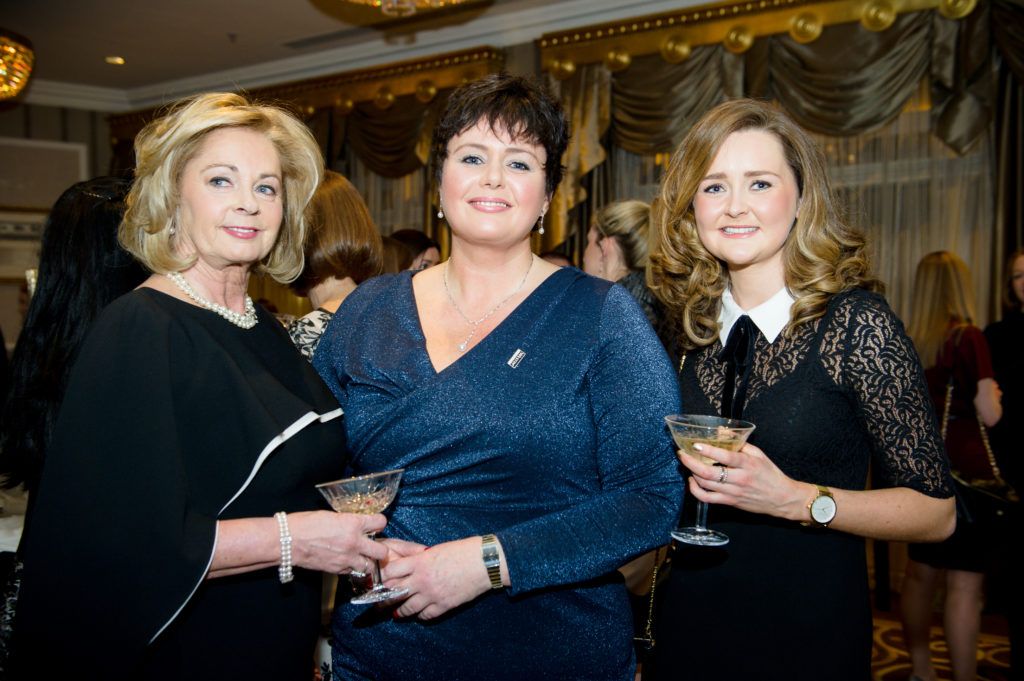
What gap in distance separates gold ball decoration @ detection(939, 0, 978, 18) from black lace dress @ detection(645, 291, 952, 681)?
457cm

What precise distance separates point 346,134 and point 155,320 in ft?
24.1

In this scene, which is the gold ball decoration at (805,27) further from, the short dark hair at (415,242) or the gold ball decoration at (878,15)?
the short dark hair at (415,242)

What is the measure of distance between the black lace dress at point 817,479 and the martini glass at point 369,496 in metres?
0.79

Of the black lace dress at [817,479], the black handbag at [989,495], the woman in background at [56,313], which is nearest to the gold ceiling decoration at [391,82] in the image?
the black handbag at [989,495]

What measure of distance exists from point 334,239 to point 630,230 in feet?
4.99

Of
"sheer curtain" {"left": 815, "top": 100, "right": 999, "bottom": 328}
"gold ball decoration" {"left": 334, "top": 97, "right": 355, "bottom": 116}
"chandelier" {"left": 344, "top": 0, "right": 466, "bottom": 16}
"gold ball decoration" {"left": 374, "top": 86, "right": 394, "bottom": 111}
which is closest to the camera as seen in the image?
"chandelier" {"left": 344, "top": 0, "right": 466, "bottom": 16}

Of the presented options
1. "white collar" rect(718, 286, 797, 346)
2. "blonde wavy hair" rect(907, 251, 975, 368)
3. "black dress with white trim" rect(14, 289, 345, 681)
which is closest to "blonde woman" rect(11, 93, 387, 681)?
"black dress with white trim" rect(14, 289, 345, 681)

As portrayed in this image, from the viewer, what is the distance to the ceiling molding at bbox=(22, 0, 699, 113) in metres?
6.88

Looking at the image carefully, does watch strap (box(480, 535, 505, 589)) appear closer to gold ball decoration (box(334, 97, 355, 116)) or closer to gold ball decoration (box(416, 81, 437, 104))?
gold ball decoration (box(416, 81, 437, 104))

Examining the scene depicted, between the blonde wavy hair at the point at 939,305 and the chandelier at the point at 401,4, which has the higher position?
the chandelier at the point at 401,4

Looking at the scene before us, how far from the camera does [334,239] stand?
3072 mm

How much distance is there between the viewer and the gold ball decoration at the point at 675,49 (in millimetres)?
6309

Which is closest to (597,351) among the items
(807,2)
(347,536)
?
(347,536)

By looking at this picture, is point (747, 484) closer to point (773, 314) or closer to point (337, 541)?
point (773, 314)
